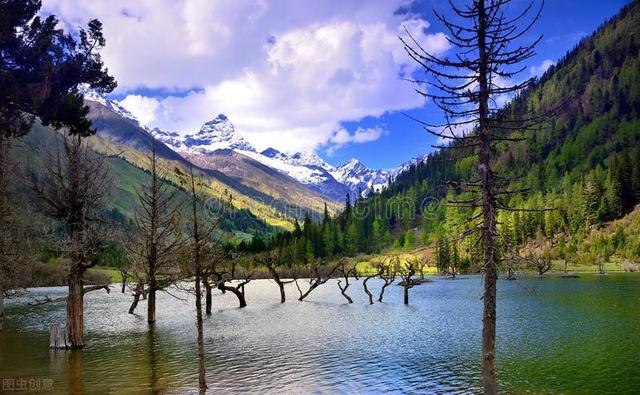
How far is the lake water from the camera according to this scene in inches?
1061

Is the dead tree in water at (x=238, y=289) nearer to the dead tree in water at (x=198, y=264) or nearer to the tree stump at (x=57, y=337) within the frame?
the tree stump at (x=57, y=337)

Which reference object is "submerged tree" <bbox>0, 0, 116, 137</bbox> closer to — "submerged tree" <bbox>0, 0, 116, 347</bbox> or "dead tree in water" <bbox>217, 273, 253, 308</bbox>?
"submerged tree" <bbox>0, 0, 116, 347</bbox>

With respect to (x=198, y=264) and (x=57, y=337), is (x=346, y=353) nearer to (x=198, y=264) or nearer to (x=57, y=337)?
(x=198, y=264)

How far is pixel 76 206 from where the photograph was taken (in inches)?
1375

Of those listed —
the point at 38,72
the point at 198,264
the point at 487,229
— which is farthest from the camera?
the point at 38,72

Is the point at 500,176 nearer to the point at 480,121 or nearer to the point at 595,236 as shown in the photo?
the point at 480,121

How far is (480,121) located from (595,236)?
19692 cm

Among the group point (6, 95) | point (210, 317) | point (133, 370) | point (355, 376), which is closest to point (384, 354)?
point (355, 376)

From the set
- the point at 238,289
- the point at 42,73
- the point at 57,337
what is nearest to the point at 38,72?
the point at 42,73

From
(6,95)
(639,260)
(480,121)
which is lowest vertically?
(639,260)

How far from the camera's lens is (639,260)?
15050 centimetres

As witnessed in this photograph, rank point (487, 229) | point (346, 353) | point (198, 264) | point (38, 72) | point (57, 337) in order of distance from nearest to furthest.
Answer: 1. point (487, 229)
2. point (198, 264)
3. point (38, 72)
4. point (346, 353)
5. point (57, 337)

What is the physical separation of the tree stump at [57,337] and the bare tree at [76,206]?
897mm

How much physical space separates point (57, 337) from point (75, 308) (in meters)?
3.74
